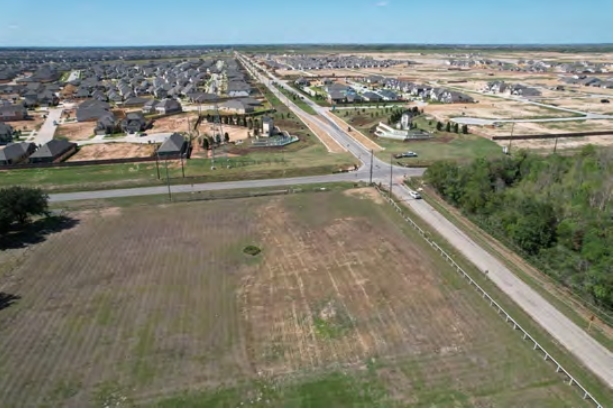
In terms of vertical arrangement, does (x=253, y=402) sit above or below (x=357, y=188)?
below

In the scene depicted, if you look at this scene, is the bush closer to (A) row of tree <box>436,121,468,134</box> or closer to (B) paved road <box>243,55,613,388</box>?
(B) paved road <box>243,55,613,388</box>

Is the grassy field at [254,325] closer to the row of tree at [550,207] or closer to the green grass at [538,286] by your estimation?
the green grass at [538,286]

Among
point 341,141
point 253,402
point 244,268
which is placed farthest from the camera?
point 341,141

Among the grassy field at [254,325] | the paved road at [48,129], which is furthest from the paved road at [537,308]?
the paved road at [48,129]

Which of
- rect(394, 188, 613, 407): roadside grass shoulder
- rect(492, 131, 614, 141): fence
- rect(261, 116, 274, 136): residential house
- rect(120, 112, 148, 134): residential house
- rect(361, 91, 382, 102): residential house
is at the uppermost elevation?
rect(361, 91, 382, 102): residential house

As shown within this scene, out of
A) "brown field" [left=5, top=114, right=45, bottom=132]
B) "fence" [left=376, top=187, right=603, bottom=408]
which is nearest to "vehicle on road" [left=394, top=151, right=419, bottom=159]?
"fence" [left=376, top=187, right=603, bottom=408]

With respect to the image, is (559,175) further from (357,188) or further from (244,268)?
(244,268)

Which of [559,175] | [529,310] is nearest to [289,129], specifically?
[559,175]

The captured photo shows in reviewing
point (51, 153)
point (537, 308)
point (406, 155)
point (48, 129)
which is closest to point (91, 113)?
point (48, 129)
